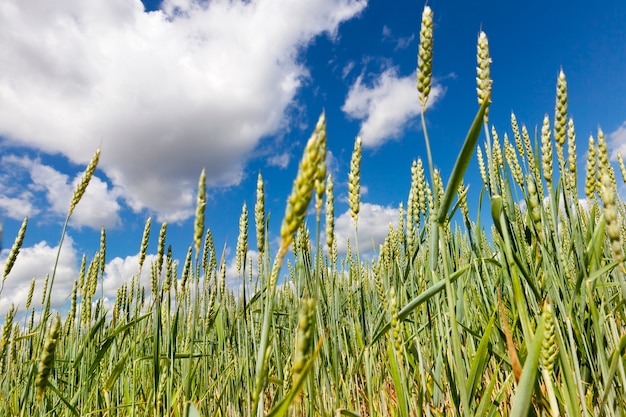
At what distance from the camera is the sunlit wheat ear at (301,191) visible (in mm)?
556

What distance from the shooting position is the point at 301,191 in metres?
0.56

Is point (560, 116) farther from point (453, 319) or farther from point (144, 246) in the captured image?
point (144, 246)

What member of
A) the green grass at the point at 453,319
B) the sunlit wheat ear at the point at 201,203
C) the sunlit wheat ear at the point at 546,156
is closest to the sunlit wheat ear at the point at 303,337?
the green grass at the point at 453,319

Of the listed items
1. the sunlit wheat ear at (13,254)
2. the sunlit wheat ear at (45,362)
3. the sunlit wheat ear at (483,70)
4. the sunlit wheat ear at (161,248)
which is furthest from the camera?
the sunlit wheat ear at (13,254)

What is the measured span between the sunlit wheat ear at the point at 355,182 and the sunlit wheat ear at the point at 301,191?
2.31 ft

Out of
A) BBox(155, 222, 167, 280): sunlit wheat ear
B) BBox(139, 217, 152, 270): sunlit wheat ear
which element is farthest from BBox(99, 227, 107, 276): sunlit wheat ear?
BBox(155, 222, 167, 280): sunlit wheat ear

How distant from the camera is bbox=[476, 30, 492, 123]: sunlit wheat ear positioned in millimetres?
1029

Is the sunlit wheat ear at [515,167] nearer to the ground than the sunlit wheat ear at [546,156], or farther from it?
farther from it

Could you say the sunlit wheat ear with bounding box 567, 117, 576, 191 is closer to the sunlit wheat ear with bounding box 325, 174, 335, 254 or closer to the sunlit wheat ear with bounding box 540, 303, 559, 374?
the sunlit wheat ear with bounding box 540, 303, 559, 374

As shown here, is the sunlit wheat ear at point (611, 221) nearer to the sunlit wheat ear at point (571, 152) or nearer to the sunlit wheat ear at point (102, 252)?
the sunlit wheat ear at point (571, 152)

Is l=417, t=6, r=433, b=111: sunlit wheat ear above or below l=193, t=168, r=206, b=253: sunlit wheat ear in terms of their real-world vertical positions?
above

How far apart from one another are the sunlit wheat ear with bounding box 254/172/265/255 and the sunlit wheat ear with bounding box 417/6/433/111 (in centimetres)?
52

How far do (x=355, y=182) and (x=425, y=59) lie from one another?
50 cm

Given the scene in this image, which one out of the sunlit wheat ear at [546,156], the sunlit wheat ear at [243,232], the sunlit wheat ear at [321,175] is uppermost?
the sunlit wheat ear at [546,156]
